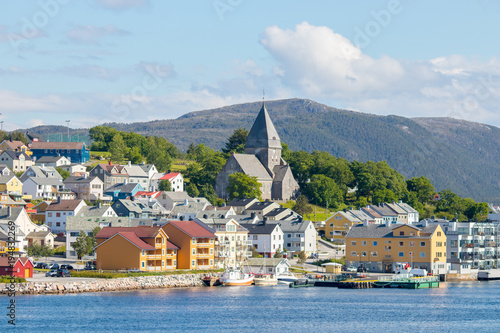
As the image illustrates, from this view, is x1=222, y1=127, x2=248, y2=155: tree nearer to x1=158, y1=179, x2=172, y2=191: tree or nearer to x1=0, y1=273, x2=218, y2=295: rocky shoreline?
x1=158, y1=179, x2=172, y2=191: tree

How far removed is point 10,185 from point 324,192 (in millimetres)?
45705

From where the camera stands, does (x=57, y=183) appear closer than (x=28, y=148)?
Yes

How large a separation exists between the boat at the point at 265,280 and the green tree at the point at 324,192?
50.1 meters

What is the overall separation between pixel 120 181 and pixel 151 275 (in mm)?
62205

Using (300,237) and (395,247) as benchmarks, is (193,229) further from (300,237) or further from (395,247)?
(395,247)

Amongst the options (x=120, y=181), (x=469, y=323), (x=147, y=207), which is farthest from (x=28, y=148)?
(x=469, y=323)

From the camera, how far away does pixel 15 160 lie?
144 metres

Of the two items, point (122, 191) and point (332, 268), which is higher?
point (122, 191)

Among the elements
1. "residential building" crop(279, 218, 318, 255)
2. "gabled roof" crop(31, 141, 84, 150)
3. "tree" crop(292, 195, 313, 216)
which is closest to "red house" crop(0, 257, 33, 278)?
"residential building" crop(279, 218, 318, 255)

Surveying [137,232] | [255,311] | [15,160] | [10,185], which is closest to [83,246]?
[137,232]

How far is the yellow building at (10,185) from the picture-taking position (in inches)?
4715

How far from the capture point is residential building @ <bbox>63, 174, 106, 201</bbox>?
4951 inches

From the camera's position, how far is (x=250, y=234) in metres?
101

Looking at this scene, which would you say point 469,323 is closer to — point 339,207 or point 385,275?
point 385,275
